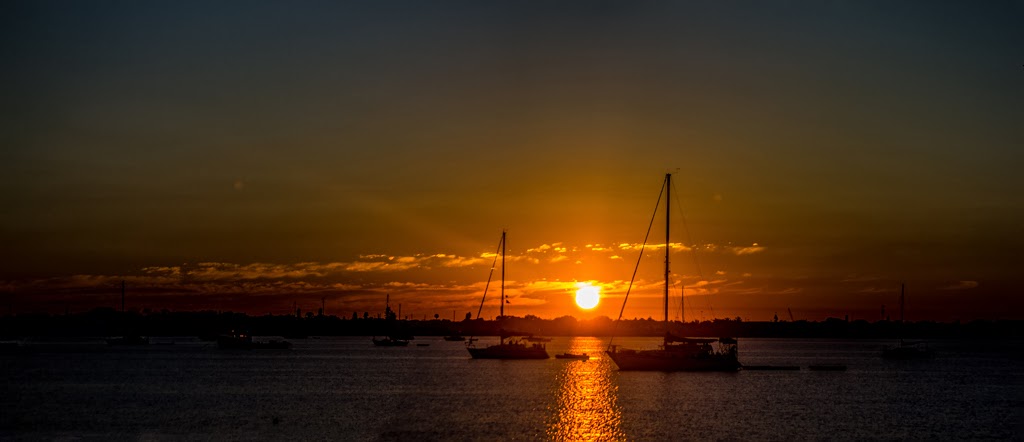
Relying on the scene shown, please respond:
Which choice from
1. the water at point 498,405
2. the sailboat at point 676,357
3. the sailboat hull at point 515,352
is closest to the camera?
the water at point 498,405

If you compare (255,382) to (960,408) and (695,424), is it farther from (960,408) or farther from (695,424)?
(960,408)

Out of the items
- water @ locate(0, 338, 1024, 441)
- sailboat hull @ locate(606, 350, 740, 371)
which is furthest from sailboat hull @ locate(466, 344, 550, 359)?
sailboat hull @ locate(606, 350, 740, 371)

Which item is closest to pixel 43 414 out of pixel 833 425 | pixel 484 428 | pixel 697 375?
pixel 484 428

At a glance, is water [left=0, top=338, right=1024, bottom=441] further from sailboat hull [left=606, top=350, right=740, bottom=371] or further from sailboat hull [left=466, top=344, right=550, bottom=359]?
sailboat hull [left=466, top=344, right=550, bottom=359]

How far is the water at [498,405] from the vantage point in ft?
202

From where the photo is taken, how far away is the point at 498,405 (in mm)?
76688

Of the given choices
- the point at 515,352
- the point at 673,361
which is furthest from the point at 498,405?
the point at 515,352

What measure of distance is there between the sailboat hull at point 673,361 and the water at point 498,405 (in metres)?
1.14

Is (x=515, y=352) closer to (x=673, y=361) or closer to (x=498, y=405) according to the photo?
(x=673, y=361)

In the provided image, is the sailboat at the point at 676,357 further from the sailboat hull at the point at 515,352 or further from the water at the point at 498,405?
the sailboat hull at the point at 515,352

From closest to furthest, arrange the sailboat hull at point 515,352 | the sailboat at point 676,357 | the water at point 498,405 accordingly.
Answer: the water at point 498,405 < the sailboat at point 676,357 < the sailboat hull at point 515,352

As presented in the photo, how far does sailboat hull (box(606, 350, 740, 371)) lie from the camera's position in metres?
107

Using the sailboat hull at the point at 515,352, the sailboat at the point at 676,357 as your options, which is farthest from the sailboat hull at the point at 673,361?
the sailboat hull at the point at 515,352

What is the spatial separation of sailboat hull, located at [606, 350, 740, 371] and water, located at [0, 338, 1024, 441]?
3.75 feet
